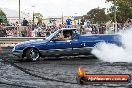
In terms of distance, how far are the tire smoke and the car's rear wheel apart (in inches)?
102

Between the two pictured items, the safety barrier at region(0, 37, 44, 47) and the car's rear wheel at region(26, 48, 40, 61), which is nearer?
the car's rear wheel at region(26, 48, 40, 61)

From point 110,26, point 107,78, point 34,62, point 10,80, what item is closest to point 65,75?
point 10,80

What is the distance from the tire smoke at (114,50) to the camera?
59.6 feet

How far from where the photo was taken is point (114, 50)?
18.4m

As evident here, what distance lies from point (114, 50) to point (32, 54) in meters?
3.75

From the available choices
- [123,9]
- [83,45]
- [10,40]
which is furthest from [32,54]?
[123,9]

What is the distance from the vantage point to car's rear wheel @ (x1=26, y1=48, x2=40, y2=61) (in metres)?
18.2

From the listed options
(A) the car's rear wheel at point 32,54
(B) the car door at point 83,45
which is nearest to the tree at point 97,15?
(B) the car door at point 83,45

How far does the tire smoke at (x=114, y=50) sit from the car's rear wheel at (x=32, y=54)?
2.58 meters

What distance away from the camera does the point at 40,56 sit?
60.5ft

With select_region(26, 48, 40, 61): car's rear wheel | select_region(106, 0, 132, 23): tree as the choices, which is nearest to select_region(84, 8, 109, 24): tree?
select_region(106, 0, 132, 23): tree

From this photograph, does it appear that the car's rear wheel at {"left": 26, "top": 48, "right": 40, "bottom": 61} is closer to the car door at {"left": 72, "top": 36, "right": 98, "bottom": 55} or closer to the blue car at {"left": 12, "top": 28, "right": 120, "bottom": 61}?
the blue car at {"left": 12, "top": 28, "right": 120, "bottom": 61}

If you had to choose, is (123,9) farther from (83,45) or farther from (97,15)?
(83,45)

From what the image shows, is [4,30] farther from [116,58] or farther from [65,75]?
[65,75]
